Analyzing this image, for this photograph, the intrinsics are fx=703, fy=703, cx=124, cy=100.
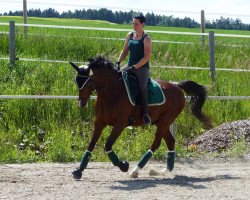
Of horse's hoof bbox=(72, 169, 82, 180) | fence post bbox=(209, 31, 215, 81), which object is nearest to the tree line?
fence post bbox=(209, 31, 215, 81)

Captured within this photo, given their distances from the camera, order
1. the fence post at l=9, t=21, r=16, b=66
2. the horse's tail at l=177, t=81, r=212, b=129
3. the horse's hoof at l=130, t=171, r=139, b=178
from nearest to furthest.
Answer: the horse's hoof at l=130, t=171, r=139, b=178 → the horse's tail at l=177, t=81, r=212, b=129 → the fence post at l=9, t=21, r=16, b=66

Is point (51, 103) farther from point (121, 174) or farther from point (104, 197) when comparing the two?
point (104, 197)

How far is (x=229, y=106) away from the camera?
15.1 m

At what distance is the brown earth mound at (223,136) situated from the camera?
43.0 feet

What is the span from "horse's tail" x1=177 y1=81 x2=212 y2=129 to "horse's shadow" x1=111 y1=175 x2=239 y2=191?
62.5 inches

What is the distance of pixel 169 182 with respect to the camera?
32.2 ft

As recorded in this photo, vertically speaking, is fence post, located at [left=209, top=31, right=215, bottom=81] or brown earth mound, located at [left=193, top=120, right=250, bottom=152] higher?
fence post, located at [left=209, top=31, right=215, bottom=81]

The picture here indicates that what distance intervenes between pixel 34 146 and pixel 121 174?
2501 mm

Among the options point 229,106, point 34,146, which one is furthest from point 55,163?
point 229,106

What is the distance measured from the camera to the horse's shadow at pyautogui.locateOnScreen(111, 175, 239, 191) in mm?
9316

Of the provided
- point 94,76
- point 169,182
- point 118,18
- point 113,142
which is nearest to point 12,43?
point 94,76

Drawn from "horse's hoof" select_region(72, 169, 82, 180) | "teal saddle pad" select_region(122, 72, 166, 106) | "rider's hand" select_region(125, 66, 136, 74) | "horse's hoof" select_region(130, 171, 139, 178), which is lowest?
"horse's hoof" select_region(130, 171, 139, 178)

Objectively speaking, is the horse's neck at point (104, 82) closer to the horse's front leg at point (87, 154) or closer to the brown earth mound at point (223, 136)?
the horse's front leg at point (87, 154)

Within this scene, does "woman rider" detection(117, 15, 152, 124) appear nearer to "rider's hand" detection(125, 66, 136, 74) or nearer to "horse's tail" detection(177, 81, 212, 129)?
"rider's hand" detection(125, 66, 136, 74)
